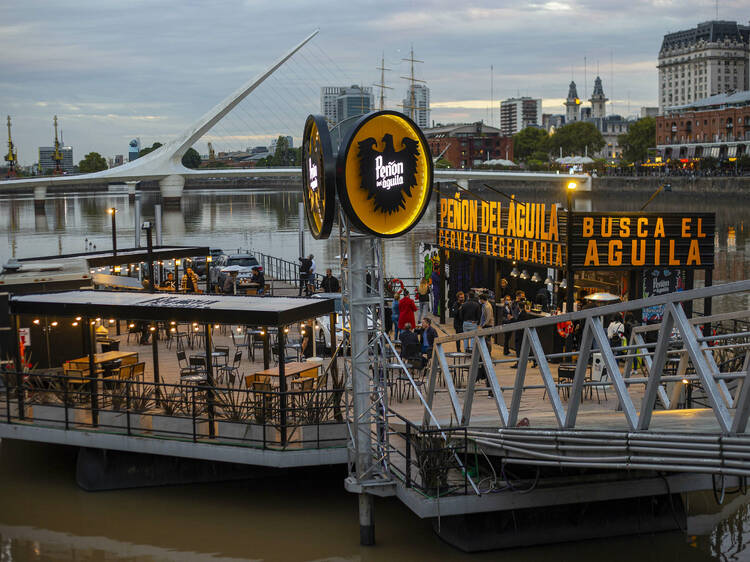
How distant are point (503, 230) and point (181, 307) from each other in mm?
10144

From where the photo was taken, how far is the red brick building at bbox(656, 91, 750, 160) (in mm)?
144500

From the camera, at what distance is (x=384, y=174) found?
1014cm

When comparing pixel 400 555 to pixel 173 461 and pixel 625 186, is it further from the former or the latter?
pixel 625 186

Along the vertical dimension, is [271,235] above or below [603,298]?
below

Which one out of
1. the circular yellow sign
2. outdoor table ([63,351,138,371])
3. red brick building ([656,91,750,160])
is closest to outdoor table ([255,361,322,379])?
outdoor table ([63,351,138,371])

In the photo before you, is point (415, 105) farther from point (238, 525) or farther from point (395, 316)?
point (238, 525)

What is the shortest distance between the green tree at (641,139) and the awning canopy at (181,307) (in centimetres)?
16866

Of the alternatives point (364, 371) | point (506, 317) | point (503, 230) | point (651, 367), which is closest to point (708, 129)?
point (503, 230)

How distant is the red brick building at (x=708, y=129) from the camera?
144m

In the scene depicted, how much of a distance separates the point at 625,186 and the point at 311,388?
116155mm

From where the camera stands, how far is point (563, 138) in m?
197

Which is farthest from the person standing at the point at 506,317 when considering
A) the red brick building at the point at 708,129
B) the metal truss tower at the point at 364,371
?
the red brick building at the point at 708,129

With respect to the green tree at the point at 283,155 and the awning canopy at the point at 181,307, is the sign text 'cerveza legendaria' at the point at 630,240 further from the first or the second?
the green tree at the point at 283,155

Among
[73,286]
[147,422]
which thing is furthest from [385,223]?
[73,286]
